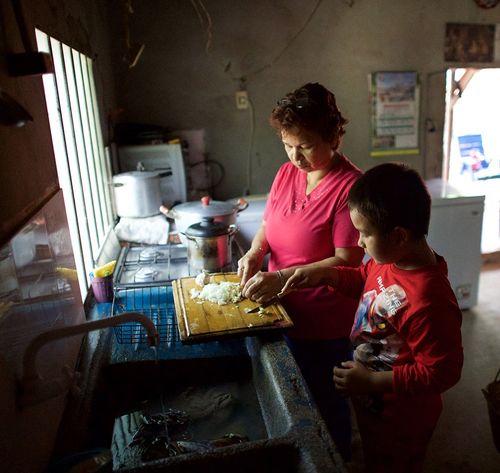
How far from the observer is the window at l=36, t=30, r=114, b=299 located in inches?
58.9

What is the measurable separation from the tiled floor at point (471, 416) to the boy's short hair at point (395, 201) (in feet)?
4.47

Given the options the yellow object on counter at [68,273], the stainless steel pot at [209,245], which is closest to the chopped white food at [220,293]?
the stainless steel pot at [209,245]

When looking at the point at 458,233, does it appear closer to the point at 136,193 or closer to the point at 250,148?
the point at 250,148

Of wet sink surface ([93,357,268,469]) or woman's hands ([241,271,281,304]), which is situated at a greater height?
woman's hands ([241,271,281,304])

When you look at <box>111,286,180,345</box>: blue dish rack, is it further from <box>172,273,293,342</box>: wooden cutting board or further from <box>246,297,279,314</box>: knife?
<box>246,297,279,314</box>: knife

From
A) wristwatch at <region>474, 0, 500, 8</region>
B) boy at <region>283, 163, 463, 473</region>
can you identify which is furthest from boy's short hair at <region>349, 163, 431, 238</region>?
wristwatch at <region>474, 0, 500, 8</region>

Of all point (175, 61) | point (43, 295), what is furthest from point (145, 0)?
point (43, 295)

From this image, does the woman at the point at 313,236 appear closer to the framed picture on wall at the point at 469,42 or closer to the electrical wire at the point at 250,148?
the electrical wire at the point at 250,148

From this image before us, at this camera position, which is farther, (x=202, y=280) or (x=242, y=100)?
(x=242, y=100)

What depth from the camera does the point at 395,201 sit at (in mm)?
984

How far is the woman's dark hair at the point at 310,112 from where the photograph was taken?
136cm

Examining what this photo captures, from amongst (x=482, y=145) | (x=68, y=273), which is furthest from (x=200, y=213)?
(x=482, y=145)

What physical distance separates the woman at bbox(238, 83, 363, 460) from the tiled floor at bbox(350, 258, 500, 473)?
2.23ft

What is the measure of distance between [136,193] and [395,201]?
1537 millimetres
